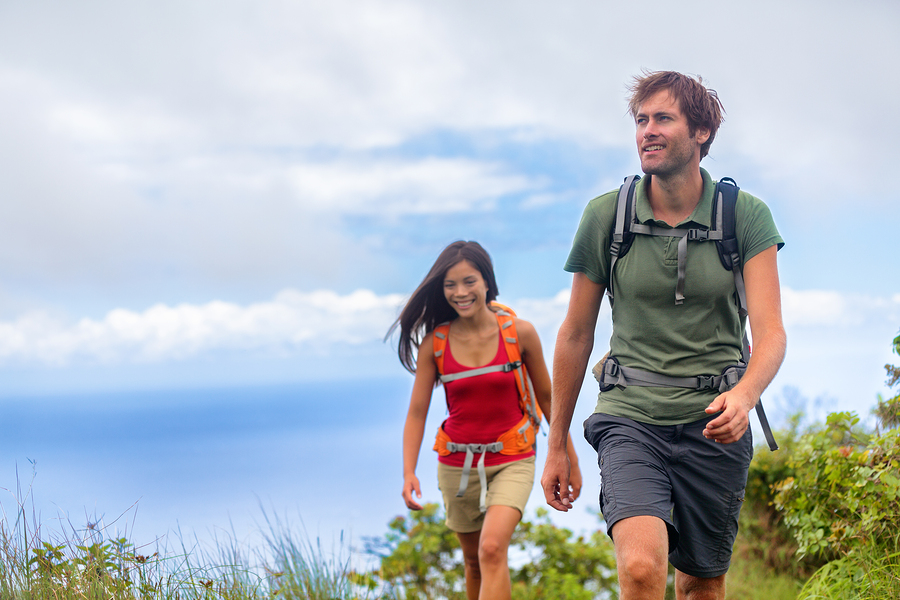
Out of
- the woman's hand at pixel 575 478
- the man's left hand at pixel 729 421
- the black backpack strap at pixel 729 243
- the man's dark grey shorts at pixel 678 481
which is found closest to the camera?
the man's left hand at pixel 729 421

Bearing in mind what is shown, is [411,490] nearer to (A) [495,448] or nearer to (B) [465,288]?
(A) [495,448]

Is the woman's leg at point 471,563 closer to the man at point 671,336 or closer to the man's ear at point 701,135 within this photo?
the man at point 671,336

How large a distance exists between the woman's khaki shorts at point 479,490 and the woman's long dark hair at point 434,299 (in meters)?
0.84

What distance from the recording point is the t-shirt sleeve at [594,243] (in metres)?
3.34

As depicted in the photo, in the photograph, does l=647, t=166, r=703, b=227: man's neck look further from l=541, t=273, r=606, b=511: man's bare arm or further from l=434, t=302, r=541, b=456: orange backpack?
l=434, t=302, r=541, b=456: orange backpack

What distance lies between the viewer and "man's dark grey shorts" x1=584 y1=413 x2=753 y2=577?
2.95m

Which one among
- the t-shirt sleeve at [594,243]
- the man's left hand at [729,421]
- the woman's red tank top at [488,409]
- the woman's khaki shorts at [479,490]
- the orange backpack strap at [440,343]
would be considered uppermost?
the orange backpack strap at [440,343]

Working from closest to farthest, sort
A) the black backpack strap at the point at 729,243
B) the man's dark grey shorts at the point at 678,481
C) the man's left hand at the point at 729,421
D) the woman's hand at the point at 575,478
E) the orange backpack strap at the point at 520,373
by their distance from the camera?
1. the man's left hand at the point at 729,421
2. the man's dark grey shorts at the point at 678,481
3. the black backpack strap at the point at 729,243
4. the woman's hand at the point at 575,478
5. the orange backpack strap at the point at 520,373

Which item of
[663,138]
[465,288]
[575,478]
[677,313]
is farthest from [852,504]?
[465,288]

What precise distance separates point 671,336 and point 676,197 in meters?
0.59

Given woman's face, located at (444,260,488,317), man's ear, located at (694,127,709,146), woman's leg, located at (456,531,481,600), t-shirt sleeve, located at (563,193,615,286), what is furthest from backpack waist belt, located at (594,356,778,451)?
woman's leg, located at (456,531,481,600)

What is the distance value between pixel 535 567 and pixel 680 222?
464 cm

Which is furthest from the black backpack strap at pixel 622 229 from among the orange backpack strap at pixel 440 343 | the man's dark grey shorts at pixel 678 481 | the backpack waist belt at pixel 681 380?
the orange backpack strap at pixel 440 343

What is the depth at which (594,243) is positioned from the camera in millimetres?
3359
